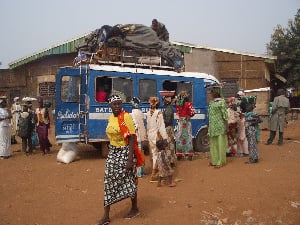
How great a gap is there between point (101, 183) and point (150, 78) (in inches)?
139

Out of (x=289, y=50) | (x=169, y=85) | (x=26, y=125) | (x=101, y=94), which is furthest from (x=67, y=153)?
(x=289, y=50)

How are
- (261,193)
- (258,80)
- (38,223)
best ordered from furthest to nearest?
(258,80) → (261,193) → (38,223)

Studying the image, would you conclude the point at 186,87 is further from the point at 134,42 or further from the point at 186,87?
the point at 134,42

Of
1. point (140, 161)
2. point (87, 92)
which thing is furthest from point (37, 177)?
point (140, 161)

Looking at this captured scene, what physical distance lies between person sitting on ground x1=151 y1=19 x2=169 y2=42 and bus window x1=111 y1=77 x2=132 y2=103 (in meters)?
2.62

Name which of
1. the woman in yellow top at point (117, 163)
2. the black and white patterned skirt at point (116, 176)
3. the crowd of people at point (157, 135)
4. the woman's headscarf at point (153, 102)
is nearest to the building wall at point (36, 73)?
the crowd of people at point (157, 135)

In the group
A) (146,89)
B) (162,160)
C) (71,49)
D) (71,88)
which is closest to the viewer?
(162,160)

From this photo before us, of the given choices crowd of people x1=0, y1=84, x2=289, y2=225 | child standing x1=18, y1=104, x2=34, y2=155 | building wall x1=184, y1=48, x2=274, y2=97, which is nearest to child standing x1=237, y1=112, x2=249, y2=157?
crowd of people x1=0, y1=84, x2=289, y2=225

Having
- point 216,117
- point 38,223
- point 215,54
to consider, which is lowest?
point 38,223

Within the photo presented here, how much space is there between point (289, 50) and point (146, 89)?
58.7ft

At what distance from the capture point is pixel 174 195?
18.3 ft

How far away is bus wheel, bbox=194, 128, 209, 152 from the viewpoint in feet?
31.8

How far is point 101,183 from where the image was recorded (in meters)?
6.47

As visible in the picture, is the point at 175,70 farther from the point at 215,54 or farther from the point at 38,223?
the point at 215,54
